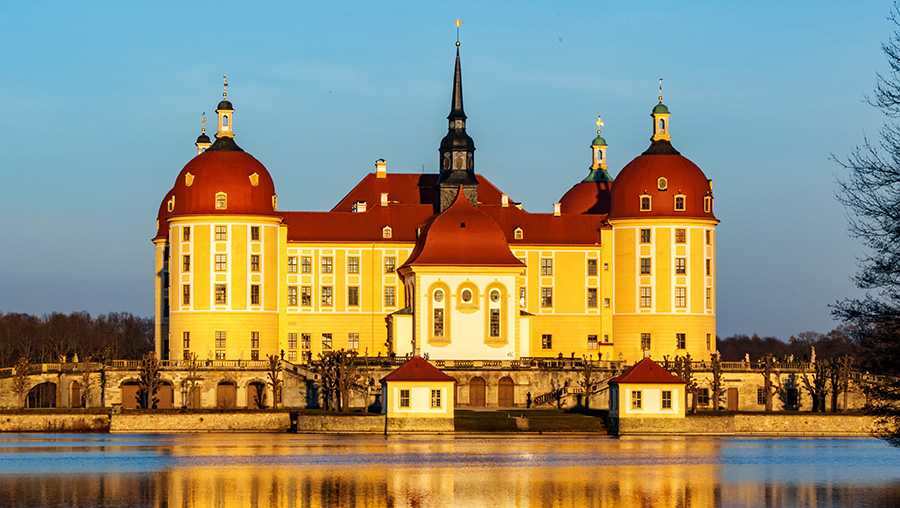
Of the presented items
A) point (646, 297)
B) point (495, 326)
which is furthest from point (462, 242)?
point (646, 297)

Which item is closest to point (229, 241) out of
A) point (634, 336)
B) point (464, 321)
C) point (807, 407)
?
point (464, 321)

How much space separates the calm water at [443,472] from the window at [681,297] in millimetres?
22153

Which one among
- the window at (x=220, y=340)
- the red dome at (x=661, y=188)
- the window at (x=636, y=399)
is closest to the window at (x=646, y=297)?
the red dome at (x=661, y=188)

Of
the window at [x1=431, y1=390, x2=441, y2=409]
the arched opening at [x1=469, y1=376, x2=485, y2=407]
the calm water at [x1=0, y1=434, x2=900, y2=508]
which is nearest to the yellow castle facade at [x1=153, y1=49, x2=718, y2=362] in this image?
the arched opening at [x1=469, y1=376, x2=485, y2=407]

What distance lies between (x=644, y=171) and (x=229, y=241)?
85.1ft

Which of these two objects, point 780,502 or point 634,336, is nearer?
point 780,502

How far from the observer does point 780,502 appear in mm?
47906

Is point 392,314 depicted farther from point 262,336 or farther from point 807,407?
point 807,407

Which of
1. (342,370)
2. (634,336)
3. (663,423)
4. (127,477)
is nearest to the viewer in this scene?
(127,477)

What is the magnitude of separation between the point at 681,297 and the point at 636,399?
2104 cm

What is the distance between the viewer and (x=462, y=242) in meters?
94.2

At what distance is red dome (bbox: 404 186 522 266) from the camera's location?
9356 cm

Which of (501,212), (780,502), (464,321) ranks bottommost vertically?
(780,502)

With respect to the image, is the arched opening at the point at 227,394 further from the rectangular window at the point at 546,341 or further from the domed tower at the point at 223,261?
the rectangular window at the point at 546,341
